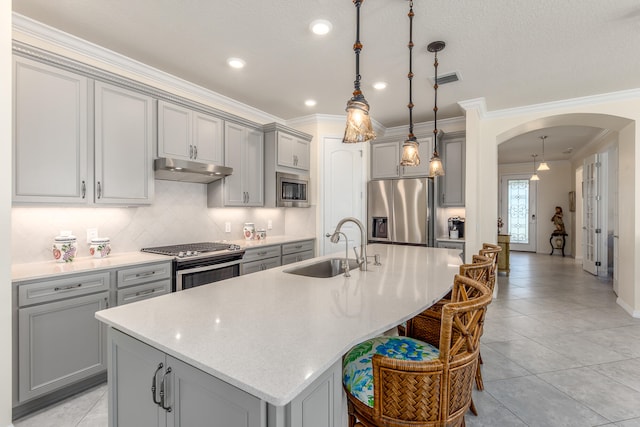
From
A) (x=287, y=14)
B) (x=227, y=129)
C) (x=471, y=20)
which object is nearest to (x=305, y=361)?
(x=287, y=14)

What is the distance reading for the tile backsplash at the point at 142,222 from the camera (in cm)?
235

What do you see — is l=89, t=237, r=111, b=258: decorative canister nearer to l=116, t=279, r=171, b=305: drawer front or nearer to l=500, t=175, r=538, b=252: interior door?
l=116, t=279, r=171, b=305: drawer front

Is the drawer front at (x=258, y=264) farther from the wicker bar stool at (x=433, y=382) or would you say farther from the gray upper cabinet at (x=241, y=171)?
the wicker bar stool at (x=433, y=382)

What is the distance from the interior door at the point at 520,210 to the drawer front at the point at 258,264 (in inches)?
323

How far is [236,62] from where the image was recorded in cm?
300

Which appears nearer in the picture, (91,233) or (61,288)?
(61,288)

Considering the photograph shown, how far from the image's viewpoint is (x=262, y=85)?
11.7ft

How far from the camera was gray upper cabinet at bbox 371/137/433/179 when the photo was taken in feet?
14.9

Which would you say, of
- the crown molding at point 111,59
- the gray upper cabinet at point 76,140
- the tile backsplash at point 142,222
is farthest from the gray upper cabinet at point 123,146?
the crown molding at point 111,59

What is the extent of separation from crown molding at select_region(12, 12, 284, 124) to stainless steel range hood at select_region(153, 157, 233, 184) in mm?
947

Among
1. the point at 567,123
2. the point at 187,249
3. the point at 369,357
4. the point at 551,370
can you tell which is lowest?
the point at 551,370

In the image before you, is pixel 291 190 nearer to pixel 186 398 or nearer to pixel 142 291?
pixel 142 291

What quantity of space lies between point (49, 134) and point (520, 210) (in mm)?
10566

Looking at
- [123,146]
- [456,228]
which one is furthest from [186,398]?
[456,228]
